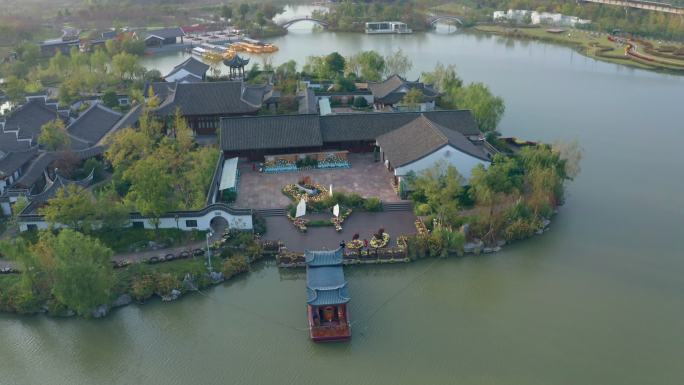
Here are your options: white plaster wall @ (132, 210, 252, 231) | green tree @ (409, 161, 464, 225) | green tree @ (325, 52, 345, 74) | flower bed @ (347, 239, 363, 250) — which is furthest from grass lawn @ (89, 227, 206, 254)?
green tree @ (325, 52, 345, 74)

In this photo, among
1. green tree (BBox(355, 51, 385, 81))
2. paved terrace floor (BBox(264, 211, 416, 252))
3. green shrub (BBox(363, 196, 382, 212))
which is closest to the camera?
paved terrace floor (BBox(264, 211, 416, 252))

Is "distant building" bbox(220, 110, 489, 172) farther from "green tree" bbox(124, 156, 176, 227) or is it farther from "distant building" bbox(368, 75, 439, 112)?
"green tree" bbox(124, 156, 176, 227)

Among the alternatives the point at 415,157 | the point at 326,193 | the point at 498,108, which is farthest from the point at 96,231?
the point at 498,108

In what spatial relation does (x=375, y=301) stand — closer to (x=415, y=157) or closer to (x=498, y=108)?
(x=415, y=157)

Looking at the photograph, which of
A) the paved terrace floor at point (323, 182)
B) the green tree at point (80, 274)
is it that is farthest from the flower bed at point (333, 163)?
the green tree at point (80, 274)

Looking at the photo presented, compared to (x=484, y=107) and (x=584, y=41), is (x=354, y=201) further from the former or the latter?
(x=584, y=41)

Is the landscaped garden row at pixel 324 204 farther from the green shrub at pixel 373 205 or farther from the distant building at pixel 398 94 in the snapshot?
the distant building at pixel 398 94

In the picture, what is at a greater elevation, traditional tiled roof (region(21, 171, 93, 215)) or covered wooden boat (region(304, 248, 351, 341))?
traditional tiled roof (region(21, 171, 93, 215))
